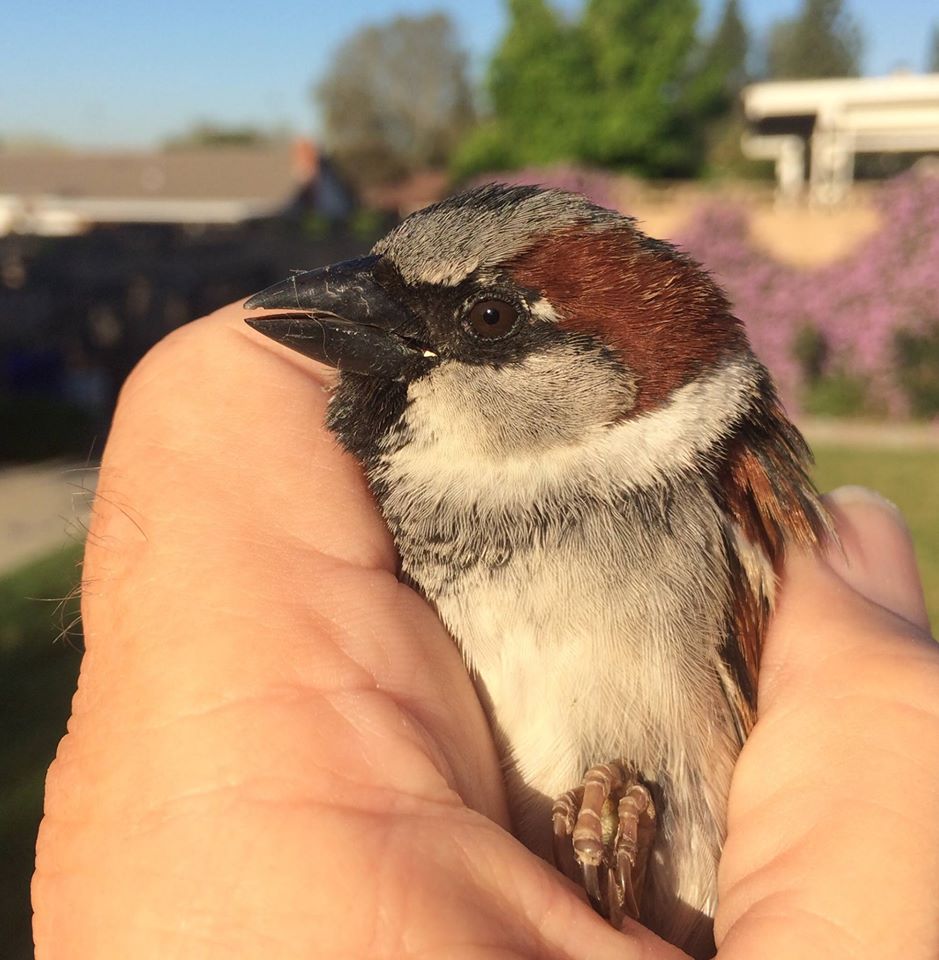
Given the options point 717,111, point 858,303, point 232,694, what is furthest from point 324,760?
point 717,111

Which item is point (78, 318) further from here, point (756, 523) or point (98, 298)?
point (756, 523)

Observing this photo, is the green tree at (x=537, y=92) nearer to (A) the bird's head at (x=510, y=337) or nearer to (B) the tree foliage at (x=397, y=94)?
(B) the tree foliage at (x=397, y=94)

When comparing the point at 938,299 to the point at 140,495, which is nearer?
the point at 140,495

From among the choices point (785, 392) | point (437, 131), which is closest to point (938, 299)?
point (785, 392)

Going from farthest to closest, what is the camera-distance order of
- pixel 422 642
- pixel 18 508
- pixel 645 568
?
pixel 18 508 → pixel 645 568 → pixel 422 642

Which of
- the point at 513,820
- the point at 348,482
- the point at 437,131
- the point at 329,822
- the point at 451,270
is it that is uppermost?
the point at 451,270

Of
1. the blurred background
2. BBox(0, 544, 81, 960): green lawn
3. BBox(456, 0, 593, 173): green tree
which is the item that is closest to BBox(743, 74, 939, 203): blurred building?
the blurred background

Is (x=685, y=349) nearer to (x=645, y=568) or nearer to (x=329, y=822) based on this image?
(x=645, y=568)
